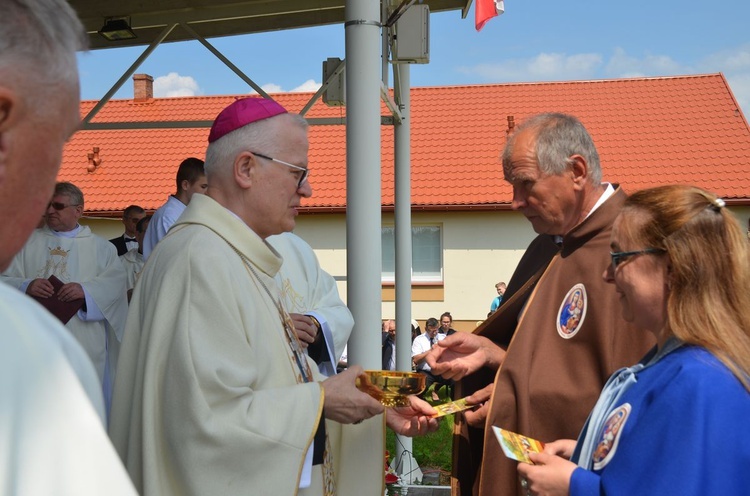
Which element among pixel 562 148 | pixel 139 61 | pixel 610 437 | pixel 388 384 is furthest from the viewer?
pixel 139 61

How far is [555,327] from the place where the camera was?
341cm

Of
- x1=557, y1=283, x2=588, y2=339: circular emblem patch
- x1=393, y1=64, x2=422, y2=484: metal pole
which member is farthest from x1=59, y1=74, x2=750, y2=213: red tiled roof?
x1=557, y1=283, x2=588, y2=339: circular emblem patch

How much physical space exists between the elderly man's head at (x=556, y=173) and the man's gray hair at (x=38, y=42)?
2.58 meters

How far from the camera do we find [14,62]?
94cm

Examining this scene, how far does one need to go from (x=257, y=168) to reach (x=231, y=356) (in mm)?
700

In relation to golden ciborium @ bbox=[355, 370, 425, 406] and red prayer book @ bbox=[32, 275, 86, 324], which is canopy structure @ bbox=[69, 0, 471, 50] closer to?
red prayer book @ bbox=[32, 275, 86, 324]

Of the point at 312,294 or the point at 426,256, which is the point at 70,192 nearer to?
the point at 312,294

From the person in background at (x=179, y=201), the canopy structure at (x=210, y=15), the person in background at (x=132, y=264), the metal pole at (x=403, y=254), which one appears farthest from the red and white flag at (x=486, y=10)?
the person in background at (x=132, y=264)

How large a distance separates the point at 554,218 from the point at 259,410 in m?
1.46

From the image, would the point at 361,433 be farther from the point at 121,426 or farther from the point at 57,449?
the point at 57,449

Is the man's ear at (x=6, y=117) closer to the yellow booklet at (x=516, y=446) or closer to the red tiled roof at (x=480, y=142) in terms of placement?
the yellow booklet at (x=516, y=446)

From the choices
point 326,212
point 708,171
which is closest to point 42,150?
point 326,212

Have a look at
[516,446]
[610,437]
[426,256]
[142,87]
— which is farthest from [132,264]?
[142,87]

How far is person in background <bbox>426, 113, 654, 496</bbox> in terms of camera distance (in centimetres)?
321
